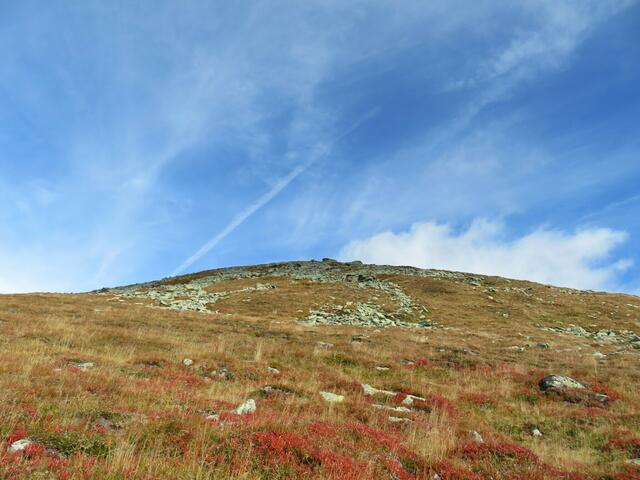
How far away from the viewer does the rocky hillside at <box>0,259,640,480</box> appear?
6445 millimetres

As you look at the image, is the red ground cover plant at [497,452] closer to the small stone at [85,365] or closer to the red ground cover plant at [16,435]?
the red ground cover plant at [16,435]

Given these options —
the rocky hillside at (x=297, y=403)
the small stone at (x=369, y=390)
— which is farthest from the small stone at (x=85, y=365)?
the small stone at (x=369, y=390)

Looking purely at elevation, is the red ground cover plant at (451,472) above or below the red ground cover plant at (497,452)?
below

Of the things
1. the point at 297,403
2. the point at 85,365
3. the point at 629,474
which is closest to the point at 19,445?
the point at 297,403

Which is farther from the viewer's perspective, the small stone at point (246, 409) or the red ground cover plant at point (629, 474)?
the small stone at point (246, 409)

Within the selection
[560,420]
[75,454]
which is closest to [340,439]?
[75,454]

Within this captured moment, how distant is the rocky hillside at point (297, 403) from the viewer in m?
6.45

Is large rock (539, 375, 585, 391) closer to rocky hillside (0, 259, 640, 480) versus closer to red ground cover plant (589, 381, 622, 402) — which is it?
rocky hillside (0, 259, 640, 480)

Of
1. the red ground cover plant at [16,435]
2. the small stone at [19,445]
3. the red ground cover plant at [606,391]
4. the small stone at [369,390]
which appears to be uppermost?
the red ground cover plant at [606,391]

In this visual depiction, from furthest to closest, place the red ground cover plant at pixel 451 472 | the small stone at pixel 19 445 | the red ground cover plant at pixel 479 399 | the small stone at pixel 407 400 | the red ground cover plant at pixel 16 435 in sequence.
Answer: the red ground cover plant at pixel 479 399
the small stone at pixel 407 400
the red ground cover plant at pixel 451 472
the red ground cover plant at pixel 16 435
the small stone at pixel 19 445

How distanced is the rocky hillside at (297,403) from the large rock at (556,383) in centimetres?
8

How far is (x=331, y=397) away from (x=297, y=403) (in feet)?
5.42

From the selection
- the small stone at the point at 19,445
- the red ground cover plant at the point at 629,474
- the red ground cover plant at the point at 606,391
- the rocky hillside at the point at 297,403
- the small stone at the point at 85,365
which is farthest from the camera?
the red ground cover plant at the point at 606,391

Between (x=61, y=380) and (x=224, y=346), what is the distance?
10.6m
